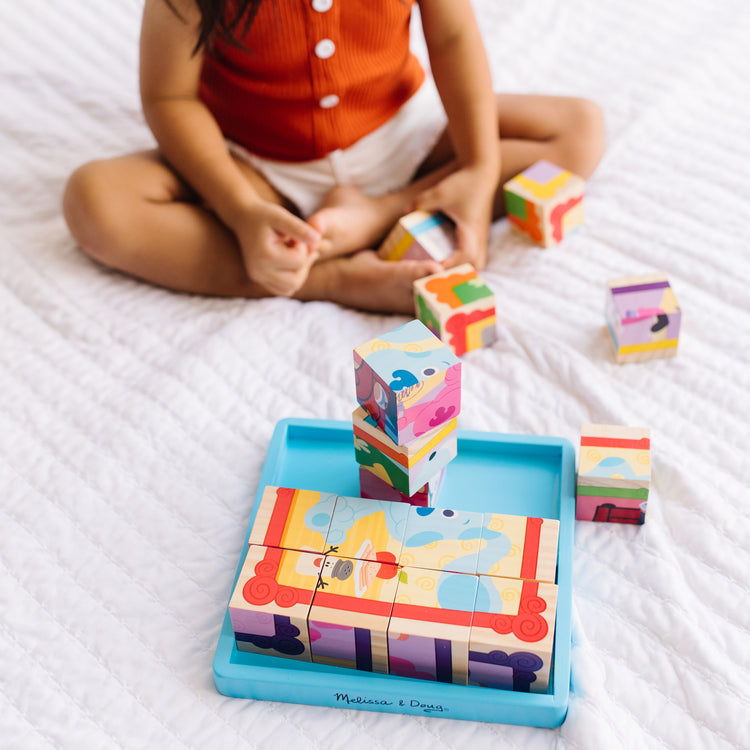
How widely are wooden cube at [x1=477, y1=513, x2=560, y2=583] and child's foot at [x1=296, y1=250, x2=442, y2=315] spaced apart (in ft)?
1.23

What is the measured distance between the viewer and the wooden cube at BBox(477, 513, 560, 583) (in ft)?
2.27

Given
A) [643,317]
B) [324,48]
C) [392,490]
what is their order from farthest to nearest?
[324,48] < [643,317] < [392,490]

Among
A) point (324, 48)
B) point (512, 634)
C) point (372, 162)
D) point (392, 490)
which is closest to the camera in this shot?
point (512, 634)

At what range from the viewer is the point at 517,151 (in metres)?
1.18

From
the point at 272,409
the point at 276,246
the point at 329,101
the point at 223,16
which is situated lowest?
the point at 272,409

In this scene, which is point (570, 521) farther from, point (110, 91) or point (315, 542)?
point (110, 91)

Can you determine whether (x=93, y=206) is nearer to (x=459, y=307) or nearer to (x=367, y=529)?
(x=459, y=307)

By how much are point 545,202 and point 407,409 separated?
18.9 inches

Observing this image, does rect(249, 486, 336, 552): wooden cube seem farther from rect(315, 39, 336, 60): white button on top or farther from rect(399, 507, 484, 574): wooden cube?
rect(315, 39, 336, 60): white button on top

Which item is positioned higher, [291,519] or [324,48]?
[324,48]

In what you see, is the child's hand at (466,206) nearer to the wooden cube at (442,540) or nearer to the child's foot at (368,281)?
the child's foot at (368,281)

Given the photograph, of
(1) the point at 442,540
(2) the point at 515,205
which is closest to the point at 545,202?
(2) the point at 515,205

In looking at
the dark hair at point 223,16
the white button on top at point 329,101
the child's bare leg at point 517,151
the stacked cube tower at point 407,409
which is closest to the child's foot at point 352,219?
the child's bare leg at point 517,151

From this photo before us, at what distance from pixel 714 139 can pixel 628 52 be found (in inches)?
10.4
